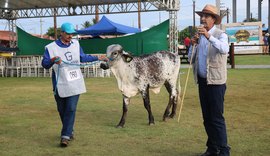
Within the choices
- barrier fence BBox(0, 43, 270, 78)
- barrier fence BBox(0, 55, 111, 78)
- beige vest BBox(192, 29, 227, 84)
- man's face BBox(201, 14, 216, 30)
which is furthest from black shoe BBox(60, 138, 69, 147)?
barrier fence BBox(0, 55, 111, 78)

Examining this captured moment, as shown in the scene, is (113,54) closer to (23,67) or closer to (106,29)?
(23,67)

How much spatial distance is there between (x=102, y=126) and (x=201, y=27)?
11.1 ft

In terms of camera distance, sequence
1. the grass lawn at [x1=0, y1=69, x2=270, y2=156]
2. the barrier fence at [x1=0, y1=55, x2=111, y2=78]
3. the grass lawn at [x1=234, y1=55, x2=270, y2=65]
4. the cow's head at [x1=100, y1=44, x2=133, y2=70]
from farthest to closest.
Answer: the grass lawn at [x1=234, y1=55, x2=270, y2=65] → the barrier fence at [x1=0, y1=55, x2=111, y2=78] → the cow's head at [x1=100, y1=44, x2=133, y2=70] → the grass lawn at [x1=0, y1=69, x2=270, y2=156]

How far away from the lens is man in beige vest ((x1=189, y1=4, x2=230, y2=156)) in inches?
191

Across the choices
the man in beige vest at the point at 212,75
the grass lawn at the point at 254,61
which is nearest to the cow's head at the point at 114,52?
Answer: the man in beige vest at the point at 212,75

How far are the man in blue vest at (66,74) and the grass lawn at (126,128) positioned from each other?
41 cm

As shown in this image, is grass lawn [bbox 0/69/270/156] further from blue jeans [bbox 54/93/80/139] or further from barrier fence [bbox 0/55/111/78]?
barrier fence [bbox 0/55/111/78]

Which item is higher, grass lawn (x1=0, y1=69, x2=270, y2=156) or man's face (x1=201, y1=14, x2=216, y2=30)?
man's face (x1=201, y1=14, x2=216, y2=30)

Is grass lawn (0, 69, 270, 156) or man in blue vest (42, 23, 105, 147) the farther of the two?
man in blue vest (42, 23, 105, 147)

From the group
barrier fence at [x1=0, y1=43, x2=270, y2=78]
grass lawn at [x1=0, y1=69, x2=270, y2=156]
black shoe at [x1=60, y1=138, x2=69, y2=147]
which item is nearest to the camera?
grass lawn at [x1=0, y1=69, x2=270, y2=156]

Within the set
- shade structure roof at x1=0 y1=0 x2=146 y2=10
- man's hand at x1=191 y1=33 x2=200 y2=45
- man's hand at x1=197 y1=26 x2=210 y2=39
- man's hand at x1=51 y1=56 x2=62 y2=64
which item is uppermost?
shade structure roof at x1=0 y1=0 x2=146 y2=10

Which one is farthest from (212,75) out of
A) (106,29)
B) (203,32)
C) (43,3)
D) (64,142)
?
(43,3)

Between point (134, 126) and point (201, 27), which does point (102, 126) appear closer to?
point (134, 126)

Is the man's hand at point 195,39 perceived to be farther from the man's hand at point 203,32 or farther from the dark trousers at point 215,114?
the dark trousers at point 215,114
